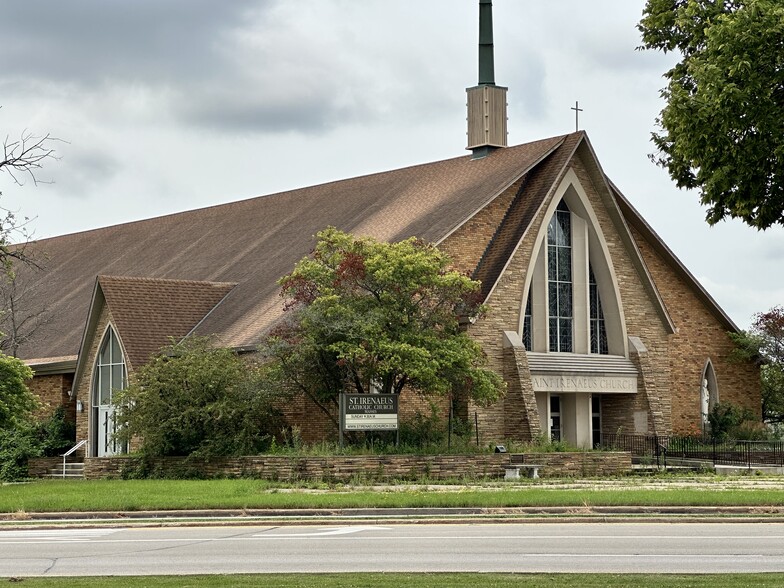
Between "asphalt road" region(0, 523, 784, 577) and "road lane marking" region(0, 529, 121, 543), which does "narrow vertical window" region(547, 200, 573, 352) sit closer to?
"asphalt road" region(0, 523, 784, 577)

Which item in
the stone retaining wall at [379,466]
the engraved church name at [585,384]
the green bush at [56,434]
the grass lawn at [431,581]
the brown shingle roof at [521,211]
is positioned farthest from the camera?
the green bush at [56,434]

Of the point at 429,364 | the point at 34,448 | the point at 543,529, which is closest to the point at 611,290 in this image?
the point at 429,364

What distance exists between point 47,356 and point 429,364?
60.5 feet

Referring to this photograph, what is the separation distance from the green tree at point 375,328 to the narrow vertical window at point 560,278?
722 centimetres

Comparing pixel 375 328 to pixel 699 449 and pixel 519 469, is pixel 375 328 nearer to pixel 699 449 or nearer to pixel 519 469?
pixel 519 469

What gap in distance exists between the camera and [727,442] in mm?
40938

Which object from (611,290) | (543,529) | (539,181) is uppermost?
(539,181)

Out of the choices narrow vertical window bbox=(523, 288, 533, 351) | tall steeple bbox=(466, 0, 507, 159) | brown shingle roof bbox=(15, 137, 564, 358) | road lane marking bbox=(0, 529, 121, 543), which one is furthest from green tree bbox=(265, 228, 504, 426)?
tall steeple bbox=(466, 0, 507, 159)

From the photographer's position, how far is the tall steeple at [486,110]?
145 ft

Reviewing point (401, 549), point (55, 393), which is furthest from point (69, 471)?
point (401, 549)

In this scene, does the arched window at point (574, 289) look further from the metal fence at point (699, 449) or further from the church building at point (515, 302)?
the metal fence at point (699, 449)

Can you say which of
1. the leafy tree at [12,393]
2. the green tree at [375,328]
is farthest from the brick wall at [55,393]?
the green tree at [375,328]

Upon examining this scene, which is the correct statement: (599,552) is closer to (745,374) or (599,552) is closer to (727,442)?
(727,442)

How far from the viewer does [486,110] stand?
44.2 m
